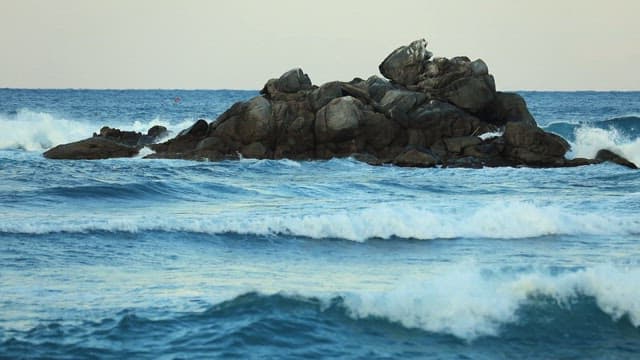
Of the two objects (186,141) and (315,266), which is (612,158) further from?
(315,266)

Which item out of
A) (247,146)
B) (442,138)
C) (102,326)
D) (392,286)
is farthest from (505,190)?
(102,326)

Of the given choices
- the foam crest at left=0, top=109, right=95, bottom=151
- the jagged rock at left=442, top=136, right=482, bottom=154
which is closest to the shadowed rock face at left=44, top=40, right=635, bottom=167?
the jagged rock at left=442, top=136, right=482, bottom=154

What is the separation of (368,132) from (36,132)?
21.2m

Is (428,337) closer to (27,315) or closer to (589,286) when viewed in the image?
(589,286)

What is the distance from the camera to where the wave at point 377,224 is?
19.9m

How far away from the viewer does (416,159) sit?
1410 inches

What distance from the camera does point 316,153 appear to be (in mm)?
37781

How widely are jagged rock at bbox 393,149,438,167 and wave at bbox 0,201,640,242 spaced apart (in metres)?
13.6

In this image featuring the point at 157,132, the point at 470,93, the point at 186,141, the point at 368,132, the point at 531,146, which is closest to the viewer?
the point at 531,146

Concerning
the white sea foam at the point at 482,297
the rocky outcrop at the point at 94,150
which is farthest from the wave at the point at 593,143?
the white sea foam at the point at 482,297

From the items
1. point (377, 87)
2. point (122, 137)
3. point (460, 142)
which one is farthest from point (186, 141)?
point (460, 142)

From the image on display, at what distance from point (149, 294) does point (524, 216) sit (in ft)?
35.6

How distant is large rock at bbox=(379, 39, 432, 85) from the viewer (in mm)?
41938

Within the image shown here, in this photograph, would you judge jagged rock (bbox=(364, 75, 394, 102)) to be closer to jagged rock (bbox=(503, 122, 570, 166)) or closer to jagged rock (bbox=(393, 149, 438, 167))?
jagged rock (bbox=(393, 149, 438, 167))
